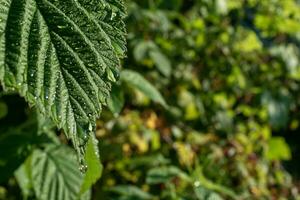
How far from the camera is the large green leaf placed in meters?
0.79

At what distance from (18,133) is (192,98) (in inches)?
57.2

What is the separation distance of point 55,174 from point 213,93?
1.67 meters

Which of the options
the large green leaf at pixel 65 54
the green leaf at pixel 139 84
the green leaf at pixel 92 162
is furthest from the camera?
the green leaf at pixel 139 84

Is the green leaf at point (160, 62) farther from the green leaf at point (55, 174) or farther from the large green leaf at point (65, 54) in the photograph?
the large green leaf at point (65, 54)

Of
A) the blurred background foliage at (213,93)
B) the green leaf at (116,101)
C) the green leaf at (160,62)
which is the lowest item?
the blurred background foliage at (213,93)

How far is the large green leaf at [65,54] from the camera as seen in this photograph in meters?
0.79

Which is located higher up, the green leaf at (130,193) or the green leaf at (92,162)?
the green leaf at (92,162)

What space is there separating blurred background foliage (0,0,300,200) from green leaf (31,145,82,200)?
65 centimetres

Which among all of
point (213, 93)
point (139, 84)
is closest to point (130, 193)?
point (139, 84)

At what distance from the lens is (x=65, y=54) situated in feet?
2.64

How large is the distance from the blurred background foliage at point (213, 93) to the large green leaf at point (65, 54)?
55.1 inches

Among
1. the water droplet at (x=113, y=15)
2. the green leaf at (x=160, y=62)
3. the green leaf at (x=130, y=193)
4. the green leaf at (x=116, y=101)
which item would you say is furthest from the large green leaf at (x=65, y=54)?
the green leaf at (x=160, y=62)

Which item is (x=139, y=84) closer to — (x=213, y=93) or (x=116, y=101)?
(x=116, y=101)

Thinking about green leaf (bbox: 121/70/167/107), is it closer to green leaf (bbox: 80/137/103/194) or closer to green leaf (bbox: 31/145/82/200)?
green leaf (bbox: 31/145/82/200)
